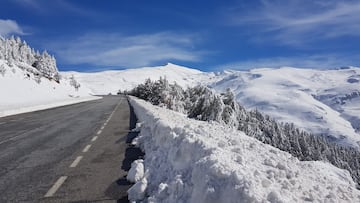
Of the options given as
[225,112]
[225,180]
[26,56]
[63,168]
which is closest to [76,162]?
[63,168]

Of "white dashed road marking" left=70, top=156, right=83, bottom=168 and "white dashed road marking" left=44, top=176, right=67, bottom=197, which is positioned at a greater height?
"white dashed road marking" left=44, top=176, right=67, bottom=197

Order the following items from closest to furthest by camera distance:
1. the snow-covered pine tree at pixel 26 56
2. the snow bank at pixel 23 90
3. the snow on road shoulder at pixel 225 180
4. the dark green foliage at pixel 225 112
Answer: the snow on road shoulder at pixel 225 180
the dark green foliage at pixel 225 112
the snow bank at pixel 23 90
the snow-covered pine tree at pixel 26 56

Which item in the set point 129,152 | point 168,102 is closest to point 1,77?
point 168,102

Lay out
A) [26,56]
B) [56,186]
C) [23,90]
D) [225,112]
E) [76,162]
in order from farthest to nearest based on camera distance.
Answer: [26,56] < [23,90] < [225,112] < [76,162] < [56,186]

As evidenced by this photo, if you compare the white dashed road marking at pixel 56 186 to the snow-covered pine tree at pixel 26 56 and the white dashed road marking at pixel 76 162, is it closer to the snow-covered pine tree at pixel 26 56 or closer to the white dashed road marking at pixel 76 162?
the white dashed road marking at pixel 76 162

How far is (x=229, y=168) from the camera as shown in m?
4.89

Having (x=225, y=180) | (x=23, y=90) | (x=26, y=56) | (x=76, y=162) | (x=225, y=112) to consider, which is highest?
(x=26, y=56)

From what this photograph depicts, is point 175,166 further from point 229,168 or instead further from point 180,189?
point 229,168

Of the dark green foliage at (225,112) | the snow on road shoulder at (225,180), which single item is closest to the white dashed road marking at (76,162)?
the snow on road shoulder at (225,180)

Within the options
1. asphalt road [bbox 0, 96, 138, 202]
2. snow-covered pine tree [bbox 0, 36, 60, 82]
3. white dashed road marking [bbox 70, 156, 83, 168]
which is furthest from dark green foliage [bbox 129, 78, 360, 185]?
snow-covered pine tree [bbox 0, 36, 60, 82]

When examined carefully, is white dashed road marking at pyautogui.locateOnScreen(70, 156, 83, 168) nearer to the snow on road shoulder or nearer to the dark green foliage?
the snow on road shoulder

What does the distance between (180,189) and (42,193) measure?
2.72 metres

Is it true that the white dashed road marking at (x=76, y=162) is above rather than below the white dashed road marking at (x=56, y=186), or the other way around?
below

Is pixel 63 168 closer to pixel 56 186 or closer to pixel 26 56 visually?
pixel 56 186
